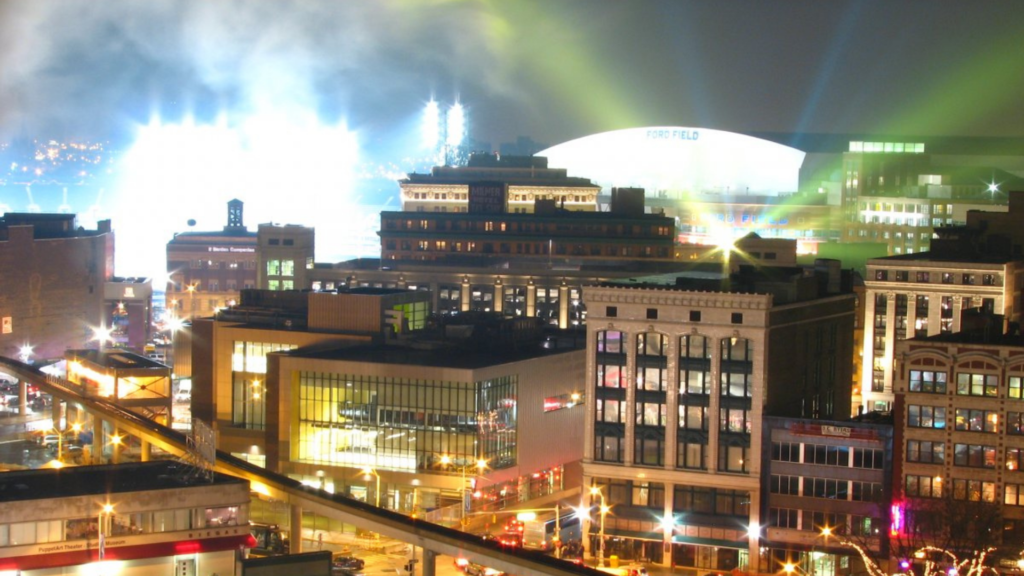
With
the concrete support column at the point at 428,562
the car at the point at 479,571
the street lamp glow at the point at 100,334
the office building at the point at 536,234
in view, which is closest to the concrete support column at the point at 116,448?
the car at the point at 479,571

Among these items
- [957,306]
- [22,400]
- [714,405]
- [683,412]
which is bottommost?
[22,400]

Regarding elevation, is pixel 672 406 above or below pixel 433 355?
below

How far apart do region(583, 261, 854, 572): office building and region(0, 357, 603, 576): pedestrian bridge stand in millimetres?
14289

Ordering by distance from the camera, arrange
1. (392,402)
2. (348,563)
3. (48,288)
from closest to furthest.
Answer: (348,563), (392,402), (48,288)

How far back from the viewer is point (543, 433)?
83.6 meters

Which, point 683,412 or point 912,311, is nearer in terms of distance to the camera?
point 683,412

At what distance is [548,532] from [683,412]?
792cm

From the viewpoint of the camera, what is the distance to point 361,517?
5956 centimetres

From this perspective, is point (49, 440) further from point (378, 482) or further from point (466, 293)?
point (466, 293)

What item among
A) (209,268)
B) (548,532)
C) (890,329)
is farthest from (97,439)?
(209,268)

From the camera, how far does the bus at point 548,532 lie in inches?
2820

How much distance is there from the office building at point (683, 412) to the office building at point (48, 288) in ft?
229

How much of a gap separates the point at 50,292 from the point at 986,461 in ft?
291

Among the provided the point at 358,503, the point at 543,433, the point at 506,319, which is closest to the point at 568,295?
the point at 506,319
